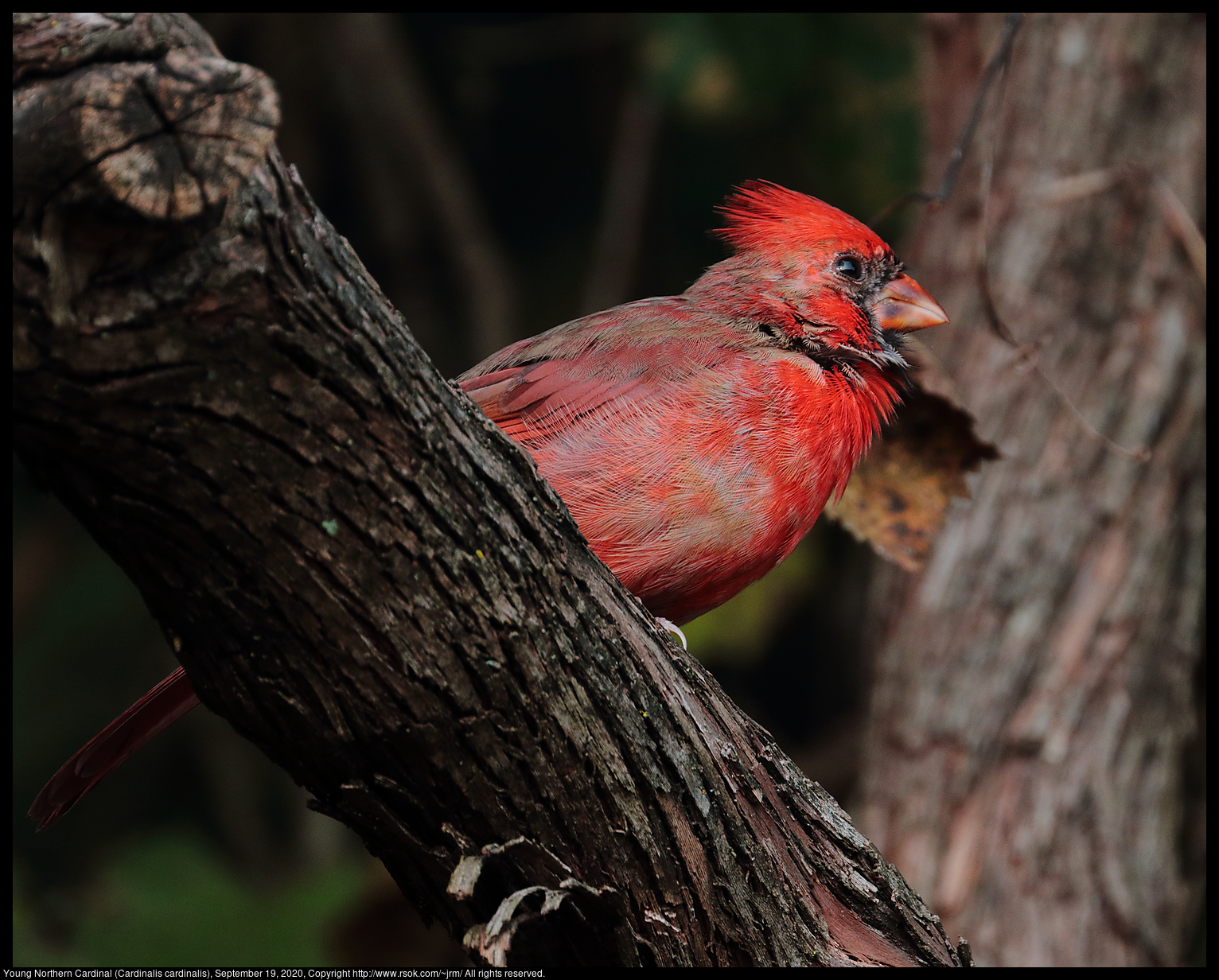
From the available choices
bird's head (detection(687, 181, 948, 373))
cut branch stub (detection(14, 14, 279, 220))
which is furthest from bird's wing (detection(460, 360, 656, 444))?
cut branch stub (detection(14, 14, 279, 220))

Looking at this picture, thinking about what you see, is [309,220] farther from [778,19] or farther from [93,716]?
[93,716]

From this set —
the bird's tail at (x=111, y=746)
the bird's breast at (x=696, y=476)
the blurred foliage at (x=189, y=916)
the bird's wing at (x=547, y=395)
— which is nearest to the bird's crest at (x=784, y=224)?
the bird's breast at (x=696, y=476)

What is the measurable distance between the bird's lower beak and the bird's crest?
0.14 metres

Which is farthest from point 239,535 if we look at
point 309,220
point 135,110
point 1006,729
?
point 1006,729

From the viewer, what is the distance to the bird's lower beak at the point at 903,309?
3.39 m

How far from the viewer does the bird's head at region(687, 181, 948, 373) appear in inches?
126

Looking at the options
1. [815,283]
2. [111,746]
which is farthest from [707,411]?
[111,746]

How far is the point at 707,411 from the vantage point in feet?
8.96

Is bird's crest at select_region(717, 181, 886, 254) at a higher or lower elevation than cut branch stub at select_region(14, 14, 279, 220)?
lower

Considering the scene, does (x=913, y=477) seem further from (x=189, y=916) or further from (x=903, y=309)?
(x=189, y=916)

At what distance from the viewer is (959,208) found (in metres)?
5.30

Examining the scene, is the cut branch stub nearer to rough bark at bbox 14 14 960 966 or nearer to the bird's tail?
rough bark at bbox 14 14 960 966

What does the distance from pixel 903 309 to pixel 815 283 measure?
296 mm

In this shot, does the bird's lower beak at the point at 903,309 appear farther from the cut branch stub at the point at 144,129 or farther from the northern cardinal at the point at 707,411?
the cut branch stub at the point at 144,129
